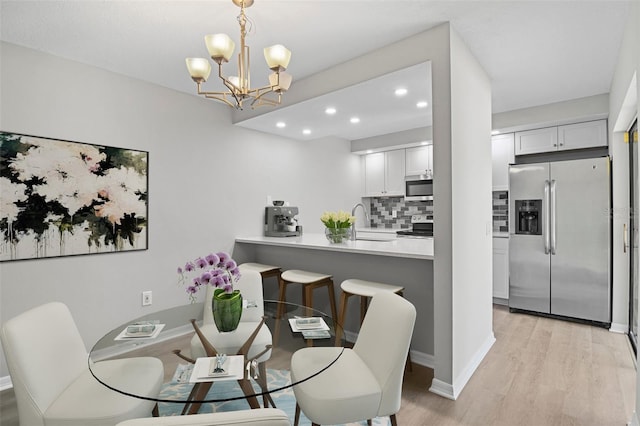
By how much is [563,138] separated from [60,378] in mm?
5148

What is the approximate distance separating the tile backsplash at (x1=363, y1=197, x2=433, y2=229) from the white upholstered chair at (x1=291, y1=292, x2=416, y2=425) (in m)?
3.93

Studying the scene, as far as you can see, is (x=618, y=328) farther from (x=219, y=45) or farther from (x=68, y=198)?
(x=68, y=198)

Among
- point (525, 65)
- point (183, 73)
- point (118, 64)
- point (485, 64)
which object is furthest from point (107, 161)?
point (525, 65)

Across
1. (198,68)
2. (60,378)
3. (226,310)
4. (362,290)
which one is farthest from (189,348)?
(198,68)

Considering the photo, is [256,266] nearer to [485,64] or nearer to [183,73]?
[183,73]

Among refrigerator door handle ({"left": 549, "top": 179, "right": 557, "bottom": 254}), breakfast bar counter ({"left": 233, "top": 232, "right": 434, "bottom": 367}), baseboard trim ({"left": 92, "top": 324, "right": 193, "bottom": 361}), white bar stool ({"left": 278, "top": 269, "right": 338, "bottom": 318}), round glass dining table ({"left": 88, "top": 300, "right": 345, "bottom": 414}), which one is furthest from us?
refrigerator door handle ({"left": 549, "top": 179, "right": 557, "bottom": 254})

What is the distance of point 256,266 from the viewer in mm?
3619

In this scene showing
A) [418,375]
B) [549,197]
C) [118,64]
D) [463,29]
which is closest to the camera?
[463,29]

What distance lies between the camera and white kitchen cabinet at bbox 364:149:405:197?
544 cm

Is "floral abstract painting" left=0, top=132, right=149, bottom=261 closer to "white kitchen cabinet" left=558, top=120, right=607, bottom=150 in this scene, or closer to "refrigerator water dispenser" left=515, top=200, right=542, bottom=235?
"refrigerator water dispenser" left=515, top=200, right=542, bottom=235

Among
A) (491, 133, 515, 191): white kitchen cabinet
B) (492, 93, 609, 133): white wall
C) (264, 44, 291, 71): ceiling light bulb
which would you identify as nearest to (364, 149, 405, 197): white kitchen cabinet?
(491, 133, 515, 191): white kitchen cabinet

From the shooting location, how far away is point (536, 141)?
4312 mm

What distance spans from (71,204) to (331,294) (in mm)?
2286

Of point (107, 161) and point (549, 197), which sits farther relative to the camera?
point (549, 197)
